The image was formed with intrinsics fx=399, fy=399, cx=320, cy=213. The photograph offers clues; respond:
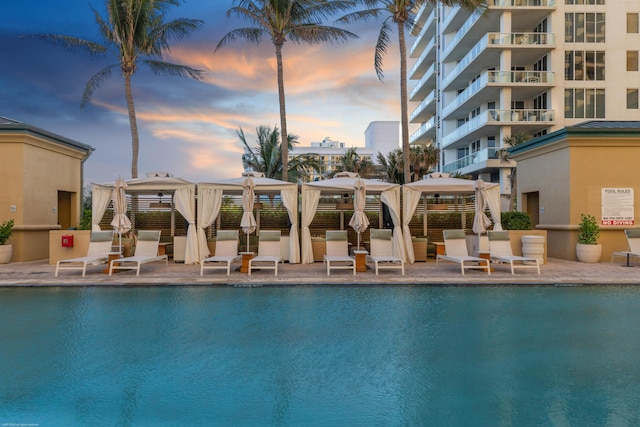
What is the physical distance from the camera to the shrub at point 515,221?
44.6 ft

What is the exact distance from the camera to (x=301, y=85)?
23.0 m

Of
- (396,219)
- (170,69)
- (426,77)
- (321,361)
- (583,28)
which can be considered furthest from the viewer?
(426,77)

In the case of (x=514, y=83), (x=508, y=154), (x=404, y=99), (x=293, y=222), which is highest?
(x=514, y=83)

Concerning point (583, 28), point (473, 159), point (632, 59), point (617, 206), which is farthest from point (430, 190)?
point (632, 59)

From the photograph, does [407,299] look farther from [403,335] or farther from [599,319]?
[599,319]

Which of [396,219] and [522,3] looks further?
[522,3]

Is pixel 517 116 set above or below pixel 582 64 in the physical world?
below

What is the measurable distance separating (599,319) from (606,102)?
2969 cm

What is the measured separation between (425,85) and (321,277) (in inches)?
1692

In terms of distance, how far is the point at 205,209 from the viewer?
12867mm

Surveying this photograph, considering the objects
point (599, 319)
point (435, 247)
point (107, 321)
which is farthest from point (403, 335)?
point (435, 247)

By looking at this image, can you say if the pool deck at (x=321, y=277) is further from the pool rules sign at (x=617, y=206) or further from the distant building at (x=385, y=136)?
the distant building at (x=385, y=136)

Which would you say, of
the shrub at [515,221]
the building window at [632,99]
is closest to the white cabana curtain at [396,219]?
the shrub at [515,221]

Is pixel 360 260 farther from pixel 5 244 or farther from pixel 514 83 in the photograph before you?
pixel 514 83
